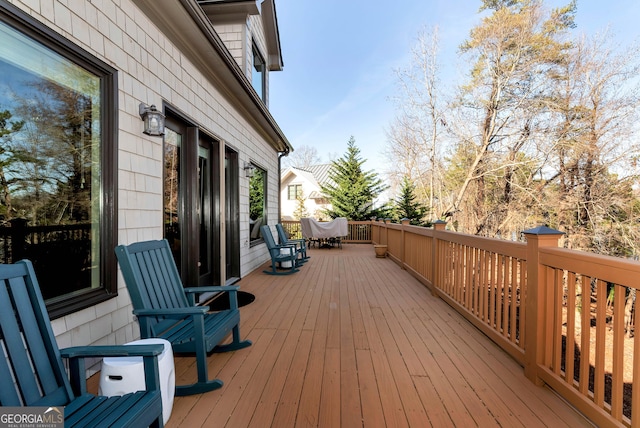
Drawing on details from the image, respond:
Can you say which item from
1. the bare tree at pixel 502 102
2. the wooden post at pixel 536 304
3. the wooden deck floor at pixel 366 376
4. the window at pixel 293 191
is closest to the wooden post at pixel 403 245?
the wooden deck floor at pixel 366 376

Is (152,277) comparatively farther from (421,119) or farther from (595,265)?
(421,119)

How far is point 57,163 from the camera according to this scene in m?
2.04

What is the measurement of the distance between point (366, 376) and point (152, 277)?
170 centimetres

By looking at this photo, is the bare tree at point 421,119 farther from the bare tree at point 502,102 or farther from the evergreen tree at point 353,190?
the evergreen tree at point 353,190

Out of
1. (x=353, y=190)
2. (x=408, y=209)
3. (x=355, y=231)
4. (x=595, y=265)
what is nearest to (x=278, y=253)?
(x=595, y=265)

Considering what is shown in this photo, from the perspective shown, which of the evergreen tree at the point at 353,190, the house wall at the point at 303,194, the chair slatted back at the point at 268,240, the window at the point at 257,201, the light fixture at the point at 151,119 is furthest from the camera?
the house wall at the point at 303,194

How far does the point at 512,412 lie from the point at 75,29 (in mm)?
3654

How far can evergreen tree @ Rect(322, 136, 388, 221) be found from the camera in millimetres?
14836

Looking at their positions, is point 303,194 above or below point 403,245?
above

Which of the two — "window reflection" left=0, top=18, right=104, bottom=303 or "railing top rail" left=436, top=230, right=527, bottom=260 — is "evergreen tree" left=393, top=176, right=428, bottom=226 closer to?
"railing top rail" left=436, top=230, right=527, bottom=260

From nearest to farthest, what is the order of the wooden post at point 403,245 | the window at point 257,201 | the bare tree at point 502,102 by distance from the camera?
1. the wooden post at point 403,245
2. the window at point 257,201
3. the bare tree at point 502,102

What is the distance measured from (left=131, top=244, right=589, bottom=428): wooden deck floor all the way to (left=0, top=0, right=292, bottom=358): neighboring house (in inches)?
37.2

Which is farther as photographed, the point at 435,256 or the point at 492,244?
the point at 435,256

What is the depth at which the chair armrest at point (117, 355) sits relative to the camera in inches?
52.2
